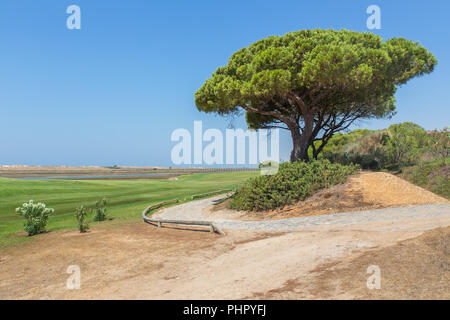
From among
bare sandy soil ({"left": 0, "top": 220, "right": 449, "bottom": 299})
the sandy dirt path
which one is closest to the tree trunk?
the sandy dirt path

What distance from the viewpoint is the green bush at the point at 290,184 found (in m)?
17.8

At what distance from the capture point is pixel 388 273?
609cm

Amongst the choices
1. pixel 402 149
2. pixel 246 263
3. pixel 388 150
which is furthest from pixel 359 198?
pixel 388 150

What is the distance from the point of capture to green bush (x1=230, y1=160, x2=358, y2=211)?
702 inches

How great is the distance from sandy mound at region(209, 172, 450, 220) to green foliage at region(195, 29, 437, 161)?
636 cm

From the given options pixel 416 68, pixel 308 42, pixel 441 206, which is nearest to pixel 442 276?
pixel 441 206

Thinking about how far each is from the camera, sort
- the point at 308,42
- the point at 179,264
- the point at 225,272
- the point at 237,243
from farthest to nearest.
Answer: the point at 308,42 < the point at 237,243 < the point at 179,264 < the point at 225,272

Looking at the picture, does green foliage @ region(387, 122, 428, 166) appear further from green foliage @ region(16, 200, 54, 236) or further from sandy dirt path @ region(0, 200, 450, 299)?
green foliage @ region(16, 200, 54, 236)

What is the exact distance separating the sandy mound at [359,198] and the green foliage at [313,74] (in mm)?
6358

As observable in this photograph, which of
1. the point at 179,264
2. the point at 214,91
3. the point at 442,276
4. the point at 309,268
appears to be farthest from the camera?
the point at 214,91

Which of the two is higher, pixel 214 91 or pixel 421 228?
pixel 214 91

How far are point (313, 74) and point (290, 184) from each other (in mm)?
7540
